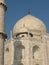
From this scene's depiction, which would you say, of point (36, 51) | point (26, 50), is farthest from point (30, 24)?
point (26, 50)

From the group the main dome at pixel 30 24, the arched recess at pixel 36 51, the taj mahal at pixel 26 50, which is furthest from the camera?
the main dome at pixel 30 24

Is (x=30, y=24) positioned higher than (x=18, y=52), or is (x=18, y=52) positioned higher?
(x=30, y=24)

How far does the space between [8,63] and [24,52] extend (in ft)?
9.25

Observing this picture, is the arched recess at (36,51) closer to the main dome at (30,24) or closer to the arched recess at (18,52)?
the arched recess at (18,52)

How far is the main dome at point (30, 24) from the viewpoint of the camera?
3609cm

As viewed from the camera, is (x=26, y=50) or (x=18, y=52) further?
(x=18, y=52)

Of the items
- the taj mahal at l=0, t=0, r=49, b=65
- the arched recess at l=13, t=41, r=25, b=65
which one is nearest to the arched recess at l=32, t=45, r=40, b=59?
the taj mahal at l=0, t=0, r=49, b=65

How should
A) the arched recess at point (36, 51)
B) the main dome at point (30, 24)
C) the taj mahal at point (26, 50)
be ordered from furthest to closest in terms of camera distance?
the main dome at point (30, 24) < the arched recess at point (36, 51) < the taj mahal at point (26, 50)

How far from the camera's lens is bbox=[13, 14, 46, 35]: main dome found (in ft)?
118

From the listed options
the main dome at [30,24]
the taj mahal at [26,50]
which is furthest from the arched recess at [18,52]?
the main dome at [30,24]

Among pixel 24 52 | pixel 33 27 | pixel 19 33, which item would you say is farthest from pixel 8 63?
pixel 33 27

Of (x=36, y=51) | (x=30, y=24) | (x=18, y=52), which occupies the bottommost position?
(x=18, y=52)

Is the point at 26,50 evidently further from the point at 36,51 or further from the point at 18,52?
the point at 36,51

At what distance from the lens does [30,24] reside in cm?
3638
